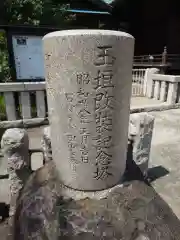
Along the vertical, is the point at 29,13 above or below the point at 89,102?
above

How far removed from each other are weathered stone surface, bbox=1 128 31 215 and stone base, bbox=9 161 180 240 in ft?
1.41

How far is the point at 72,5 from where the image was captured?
995 cm

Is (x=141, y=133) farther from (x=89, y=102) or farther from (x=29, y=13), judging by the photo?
(x=29, y=13)

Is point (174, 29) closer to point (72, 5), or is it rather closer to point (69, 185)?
point (72, 5)

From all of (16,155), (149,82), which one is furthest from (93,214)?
(149,82)

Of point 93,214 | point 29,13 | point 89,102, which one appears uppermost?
point 29,13

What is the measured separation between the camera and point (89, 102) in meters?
1.38

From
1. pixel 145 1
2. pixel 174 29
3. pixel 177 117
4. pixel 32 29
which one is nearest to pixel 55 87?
pixel 32 29

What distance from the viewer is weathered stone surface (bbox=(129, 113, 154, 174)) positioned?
88.4 inches

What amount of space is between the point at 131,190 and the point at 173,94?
431 cm

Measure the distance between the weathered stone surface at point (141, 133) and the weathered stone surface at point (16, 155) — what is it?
3.74 feet

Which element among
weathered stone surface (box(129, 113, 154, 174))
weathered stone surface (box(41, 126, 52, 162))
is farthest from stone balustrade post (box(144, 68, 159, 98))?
weathered stone surface (box(41, 126, 52, 162))

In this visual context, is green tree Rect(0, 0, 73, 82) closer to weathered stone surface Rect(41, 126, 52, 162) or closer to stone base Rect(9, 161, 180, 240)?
weathered stone surface Rect(41, 126, 52, 162)

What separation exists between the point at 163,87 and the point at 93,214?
494 cm
